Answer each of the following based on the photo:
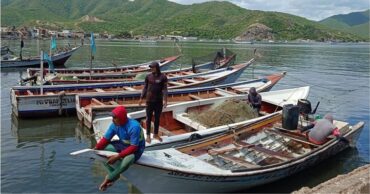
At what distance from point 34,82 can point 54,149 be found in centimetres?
944

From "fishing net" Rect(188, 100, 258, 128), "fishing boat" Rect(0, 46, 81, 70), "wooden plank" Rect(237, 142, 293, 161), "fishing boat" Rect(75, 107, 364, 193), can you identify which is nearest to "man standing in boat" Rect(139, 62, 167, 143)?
"fishing boat" Rect(75, 107, 364, 193)

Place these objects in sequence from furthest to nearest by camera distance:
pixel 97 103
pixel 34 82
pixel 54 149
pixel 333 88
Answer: pixel 333 88, pixel 34 82, pixel 97 103, pixel 54 149

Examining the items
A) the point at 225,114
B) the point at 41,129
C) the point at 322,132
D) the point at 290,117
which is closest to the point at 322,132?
the point at 322,132

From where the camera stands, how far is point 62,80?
64.7 feet

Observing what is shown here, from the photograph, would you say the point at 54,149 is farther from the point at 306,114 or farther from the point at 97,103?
the point at 306,114

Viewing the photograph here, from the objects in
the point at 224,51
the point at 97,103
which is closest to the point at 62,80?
the point at 97,103

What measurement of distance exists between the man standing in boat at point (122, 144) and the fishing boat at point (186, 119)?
108 inches

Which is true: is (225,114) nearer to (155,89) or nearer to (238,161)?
(238,161)

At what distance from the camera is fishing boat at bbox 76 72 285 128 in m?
14.0

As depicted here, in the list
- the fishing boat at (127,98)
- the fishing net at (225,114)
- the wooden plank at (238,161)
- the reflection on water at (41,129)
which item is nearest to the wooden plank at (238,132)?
the wooden plank at (238,161)

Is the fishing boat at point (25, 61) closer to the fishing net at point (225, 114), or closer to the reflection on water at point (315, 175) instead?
the fishing net at point (225, 114)

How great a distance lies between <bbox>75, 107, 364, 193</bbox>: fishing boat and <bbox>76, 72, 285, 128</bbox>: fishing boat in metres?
5.03

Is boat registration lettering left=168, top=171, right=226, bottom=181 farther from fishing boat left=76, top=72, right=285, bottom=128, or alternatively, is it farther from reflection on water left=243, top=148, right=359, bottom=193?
fishing boat left=76, top=72, right=285, bottom=128

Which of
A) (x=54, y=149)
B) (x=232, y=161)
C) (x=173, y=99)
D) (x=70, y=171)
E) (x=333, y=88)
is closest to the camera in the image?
(x=232, y=161)
